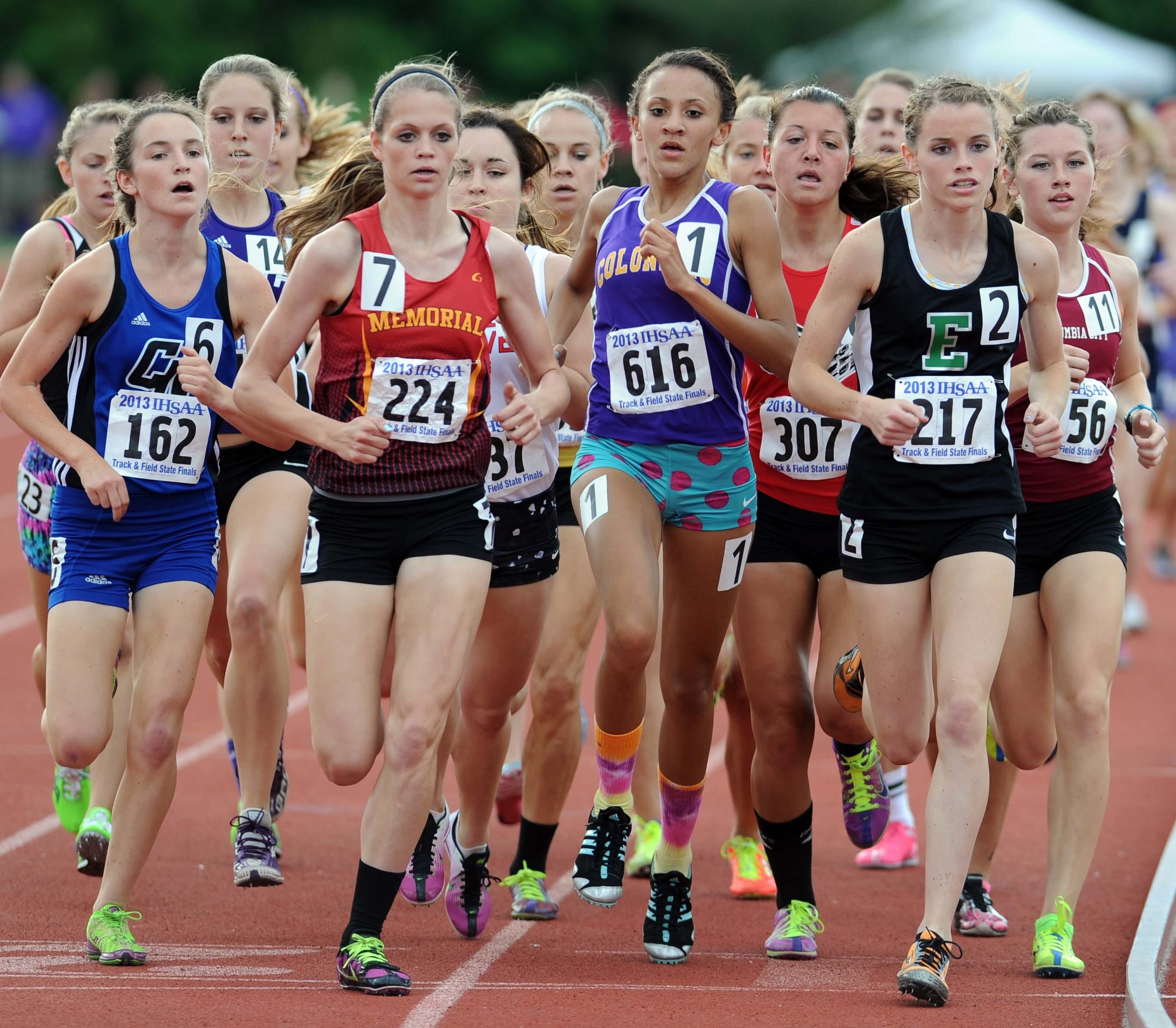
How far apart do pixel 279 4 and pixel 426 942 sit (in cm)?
3119

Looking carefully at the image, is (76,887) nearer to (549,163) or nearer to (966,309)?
(549,163)

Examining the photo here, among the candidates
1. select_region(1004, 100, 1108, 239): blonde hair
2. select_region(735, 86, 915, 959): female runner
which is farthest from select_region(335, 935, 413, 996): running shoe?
select_region(1004, 100, 1108, 239): blonde hair

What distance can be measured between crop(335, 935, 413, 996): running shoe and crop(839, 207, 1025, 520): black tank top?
5.60 feet

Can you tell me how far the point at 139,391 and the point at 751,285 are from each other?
5.75 feet

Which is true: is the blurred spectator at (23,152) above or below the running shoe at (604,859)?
above

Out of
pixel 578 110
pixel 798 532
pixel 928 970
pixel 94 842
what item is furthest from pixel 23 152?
pixel 928 970

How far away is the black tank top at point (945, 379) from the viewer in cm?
512

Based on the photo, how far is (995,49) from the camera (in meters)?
30.5

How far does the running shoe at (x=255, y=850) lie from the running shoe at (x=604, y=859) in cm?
103

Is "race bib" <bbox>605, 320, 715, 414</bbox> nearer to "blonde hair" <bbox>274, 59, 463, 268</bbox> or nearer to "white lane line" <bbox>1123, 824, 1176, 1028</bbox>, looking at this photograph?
"blonde hair" <bbox>274, 59, 463, 268</bbox>

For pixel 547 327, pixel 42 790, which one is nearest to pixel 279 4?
pixel 42 790

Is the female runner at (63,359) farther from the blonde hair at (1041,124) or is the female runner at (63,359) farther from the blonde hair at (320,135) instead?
the blonde hair at (1041,124)

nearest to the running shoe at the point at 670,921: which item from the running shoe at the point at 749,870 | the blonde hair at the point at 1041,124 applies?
the running shoe at the point at 749,870

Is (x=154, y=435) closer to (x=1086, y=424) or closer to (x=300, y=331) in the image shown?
(x=300, y=331)
